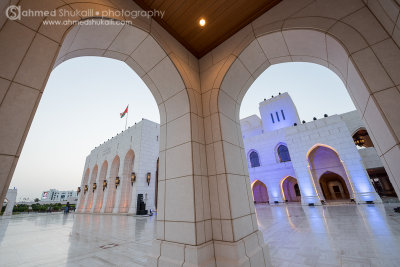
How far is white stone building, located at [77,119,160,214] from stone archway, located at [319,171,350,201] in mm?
18586

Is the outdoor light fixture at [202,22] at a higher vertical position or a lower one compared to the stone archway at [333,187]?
higher

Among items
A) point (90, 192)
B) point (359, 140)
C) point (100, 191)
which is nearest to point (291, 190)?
point (359, 140)

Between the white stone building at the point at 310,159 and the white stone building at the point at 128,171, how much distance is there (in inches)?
442

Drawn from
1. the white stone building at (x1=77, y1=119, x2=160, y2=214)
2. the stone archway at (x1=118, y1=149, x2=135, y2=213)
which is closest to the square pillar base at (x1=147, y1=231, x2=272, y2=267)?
the white stone building at (x1=77, y1=119, x2=160, y2=214)

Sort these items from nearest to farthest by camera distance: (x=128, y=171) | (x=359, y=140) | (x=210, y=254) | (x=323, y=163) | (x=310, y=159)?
(x=210, y=254)
(x=310, y=159)
(x=323, y=163)
(x=128, y=171)
(x=359, y=140)

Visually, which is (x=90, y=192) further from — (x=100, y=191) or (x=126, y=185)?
(x=126, y=185)

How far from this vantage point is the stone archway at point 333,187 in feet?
62.0

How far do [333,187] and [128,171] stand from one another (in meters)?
23.0

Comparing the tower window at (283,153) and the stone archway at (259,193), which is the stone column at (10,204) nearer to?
the stone archway at (259,193)

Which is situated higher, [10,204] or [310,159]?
[310,159]

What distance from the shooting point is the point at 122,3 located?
277 centimetres

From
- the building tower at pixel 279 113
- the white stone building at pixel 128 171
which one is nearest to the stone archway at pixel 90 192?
the white stone building at pixel 128 171

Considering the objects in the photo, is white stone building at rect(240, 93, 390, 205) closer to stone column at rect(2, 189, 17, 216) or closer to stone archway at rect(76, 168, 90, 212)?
stone archway at rect(76, 168, 90, 212)

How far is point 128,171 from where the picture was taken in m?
16.8
